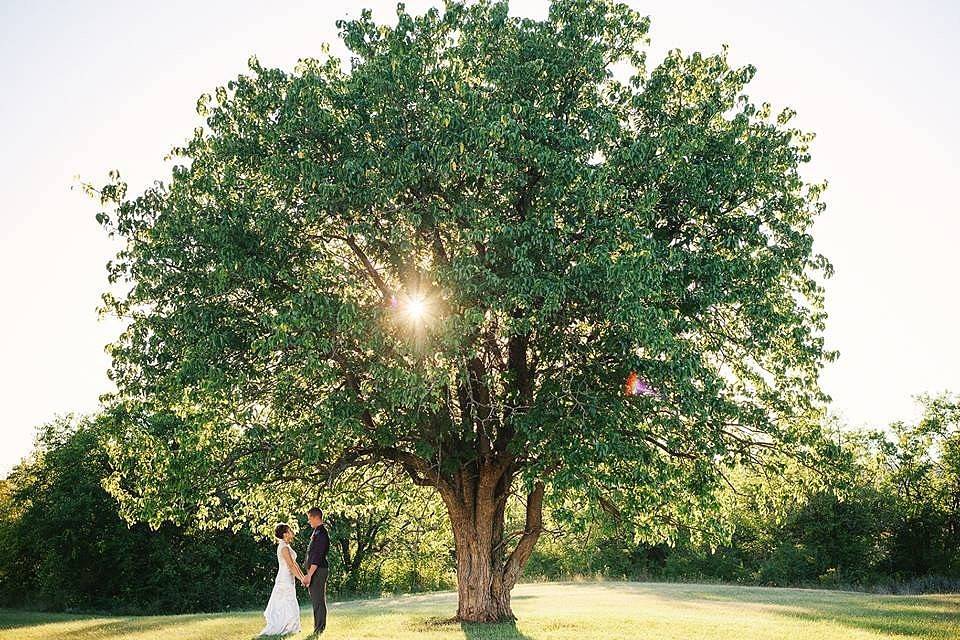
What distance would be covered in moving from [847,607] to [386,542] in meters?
30.2

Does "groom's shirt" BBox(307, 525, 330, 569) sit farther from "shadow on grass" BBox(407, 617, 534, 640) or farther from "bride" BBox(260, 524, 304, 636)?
"shadow on grass" BBox(407, 617, 534, 640)

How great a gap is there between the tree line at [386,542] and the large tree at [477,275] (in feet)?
22.2

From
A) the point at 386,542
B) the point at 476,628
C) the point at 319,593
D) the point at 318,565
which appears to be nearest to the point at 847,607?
the point at 476,628

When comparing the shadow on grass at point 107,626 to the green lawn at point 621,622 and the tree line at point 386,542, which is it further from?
the tree line at point 386,542

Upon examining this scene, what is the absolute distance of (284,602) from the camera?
17.4 metres

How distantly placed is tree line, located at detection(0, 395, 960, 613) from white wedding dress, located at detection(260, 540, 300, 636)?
236 inches

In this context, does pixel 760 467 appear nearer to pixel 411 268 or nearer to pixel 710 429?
pixel 710 429

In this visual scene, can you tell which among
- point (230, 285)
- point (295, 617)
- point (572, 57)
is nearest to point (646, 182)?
point (572, 57)

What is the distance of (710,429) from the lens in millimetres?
17141

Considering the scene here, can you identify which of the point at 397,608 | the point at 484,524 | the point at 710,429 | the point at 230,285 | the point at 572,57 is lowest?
the point at 397,608

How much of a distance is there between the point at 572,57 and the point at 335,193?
691 centimetres

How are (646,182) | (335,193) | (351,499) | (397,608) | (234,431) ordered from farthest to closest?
(397,608)
(351,499)
(234,431)
(646,182)
(335,193)

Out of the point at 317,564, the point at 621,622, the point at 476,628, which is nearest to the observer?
the point at 317,564

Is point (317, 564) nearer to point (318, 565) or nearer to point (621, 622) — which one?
point (318, 565)
